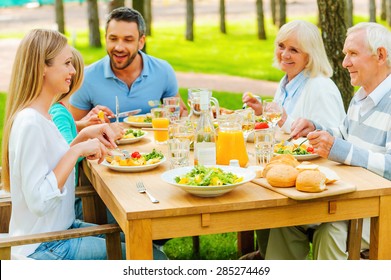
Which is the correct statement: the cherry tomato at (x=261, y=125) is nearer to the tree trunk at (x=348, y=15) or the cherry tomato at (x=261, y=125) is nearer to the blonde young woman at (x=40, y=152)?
the blonde young woman at (x=40, y=152)

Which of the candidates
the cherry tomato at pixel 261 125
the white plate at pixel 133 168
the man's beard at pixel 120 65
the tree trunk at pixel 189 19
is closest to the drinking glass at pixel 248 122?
the cherry tomato at pixel 261 125

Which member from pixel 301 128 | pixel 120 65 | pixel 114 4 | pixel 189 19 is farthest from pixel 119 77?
pixel 189 19

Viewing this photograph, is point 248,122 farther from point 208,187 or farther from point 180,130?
point 208,187

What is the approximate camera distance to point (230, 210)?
2.69m

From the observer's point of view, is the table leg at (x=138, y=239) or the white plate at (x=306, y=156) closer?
the table leg at (x=138, y=239)

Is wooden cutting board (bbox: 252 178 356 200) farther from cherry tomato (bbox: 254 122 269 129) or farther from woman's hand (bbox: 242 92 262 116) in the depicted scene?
woman's hand (bbox: 242 92 262 116)

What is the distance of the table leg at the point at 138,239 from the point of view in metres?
2.60

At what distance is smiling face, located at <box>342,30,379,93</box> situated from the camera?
139 inches

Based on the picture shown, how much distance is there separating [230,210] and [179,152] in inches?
23.2

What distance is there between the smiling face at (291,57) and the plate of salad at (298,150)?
1.01 meters

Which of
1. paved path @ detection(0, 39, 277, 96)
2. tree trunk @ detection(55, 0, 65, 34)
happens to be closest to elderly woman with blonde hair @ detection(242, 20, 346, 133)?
paved path @ detection(0, 39, 277, 96)

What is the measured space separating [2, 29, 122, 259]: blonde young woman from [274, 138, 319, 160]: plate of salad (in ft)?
2.89
